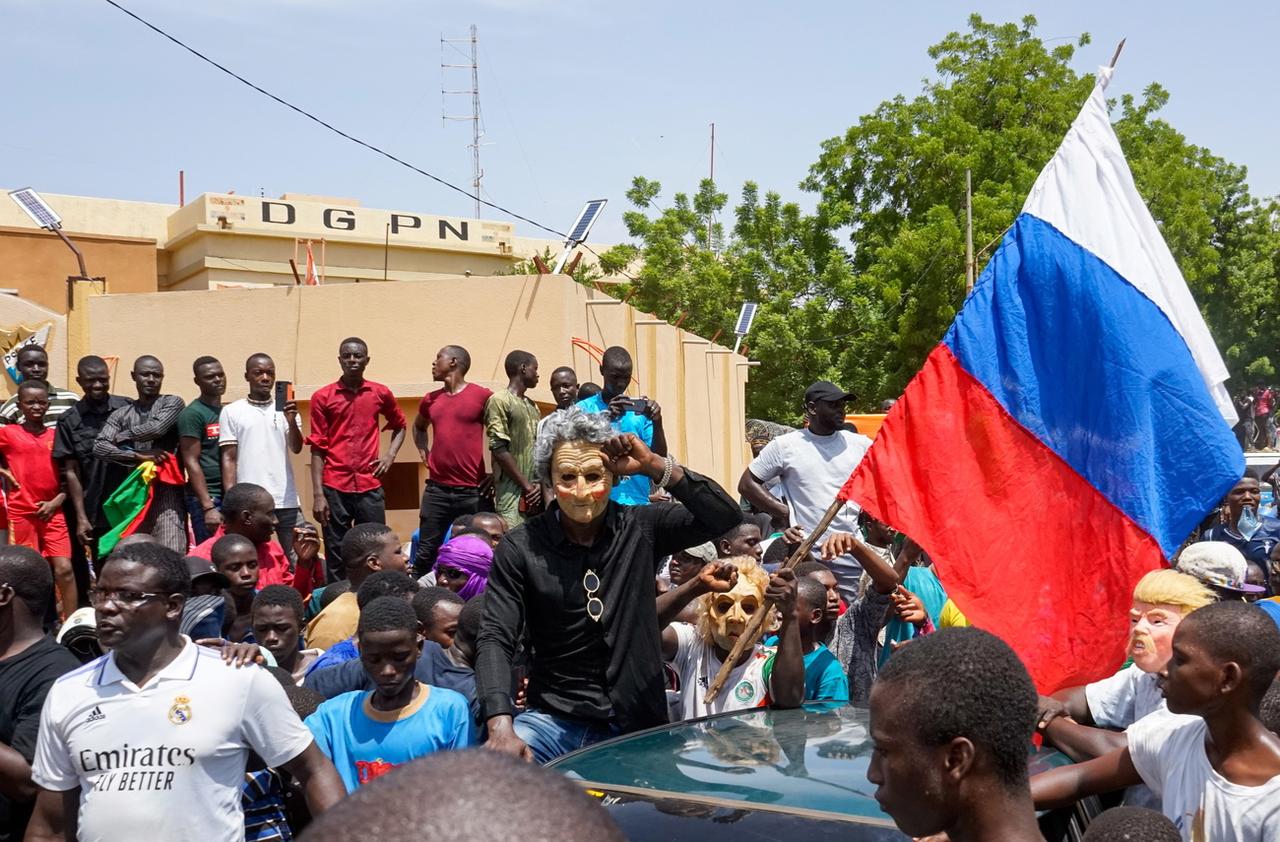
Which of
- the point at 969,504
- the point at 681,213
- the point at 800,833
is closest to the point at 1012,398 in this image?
the point at 969,504

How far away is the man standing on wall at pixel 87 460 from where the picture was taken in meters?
Answer: 8.86

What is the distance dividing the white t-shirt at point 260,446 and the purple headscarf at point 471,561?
2083mm

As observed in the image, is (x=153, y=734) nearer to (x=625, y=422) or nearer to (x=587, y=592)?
(x=587, y=592)

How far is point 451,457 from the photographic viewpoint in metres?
9.66

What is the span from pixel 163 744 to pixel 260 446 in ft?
18.8

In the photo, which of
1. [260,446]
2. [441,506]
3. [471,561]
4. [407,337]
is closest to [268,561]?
[471,561]

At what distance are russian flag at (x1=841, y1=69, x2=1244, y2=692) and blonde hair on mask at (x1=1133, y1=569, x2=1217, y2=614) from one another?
525 mm

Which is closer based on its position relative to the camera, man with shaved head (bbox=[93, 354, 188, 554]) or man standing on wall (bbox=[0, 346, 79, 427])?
man with shaved head (bbox=[93, 354, 188, 554])

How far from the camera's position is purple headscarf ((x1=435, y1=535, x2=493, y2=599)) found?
734 centimetres

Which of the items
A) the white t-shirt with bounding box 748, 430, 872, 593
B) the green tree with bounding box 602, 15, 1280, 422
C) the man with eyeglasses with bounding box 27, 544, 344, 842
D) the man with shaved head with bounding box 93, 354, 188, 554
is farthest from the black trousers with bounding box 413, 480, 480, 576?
the green tree with bounding box 602, 15, 1280, 422

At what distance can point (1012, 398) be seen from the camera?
212 inches

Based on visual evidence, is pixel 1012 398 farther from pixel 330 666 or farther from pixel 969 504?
pixel 330 666

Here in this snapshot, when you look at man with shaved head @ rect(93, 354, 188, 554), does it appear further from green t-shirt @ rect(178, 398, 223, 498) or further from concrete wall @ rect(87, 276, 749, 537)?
concrete wall @ rect(87, 276, 749, 537)

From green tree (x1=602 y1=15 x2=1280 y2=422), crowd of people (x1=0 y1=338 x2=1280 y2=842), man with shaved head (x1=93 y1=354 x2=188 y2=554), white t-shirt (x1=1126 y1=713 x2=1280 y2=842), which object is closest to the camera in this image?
crowd of people (x1=0 y1=338 x2=1280 y2=842)
